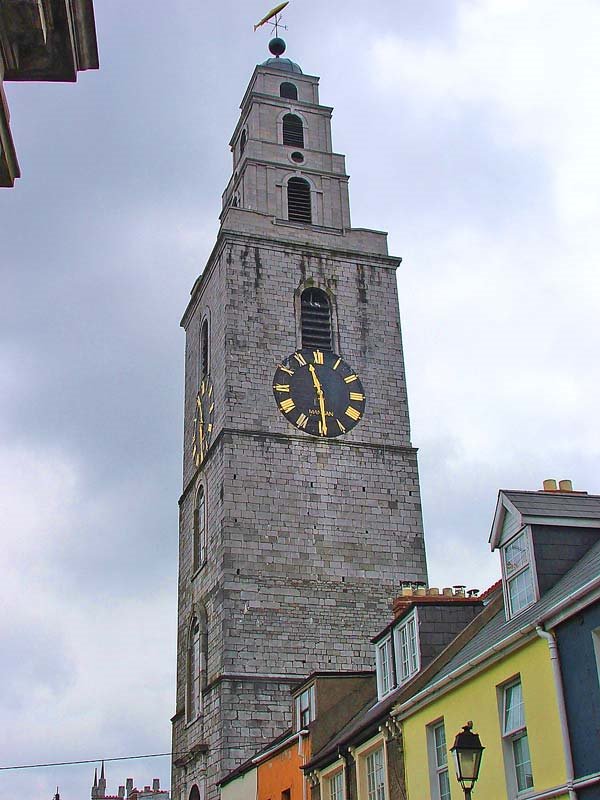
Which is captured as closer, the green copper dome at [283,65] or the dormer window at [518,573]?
the dormer window at [518,573]

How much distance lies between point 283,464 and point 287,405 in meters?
1.95

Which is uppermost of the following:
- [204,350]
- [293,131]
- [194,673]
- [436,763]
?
[293,131]

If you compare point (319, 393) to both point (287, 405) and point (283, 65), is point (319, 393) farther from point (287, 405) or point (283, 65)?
point (283, 65)

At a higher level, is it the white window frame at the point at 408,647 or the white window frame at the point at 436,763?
the white window frame at the point at 408,647

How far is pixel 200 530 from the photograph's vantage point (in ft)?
107

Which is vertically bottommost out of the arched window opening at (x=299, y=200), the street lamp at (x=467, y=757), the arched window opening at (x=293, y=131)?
the street lamp at (x=467, y=757)

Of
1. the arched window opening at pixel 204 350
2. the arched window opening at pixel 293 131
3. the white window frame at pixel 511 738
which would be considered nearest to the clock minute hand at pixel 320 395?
the arched window opening at pixel 204 350

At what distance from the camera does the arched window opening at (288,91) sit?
Answer: 1570 inches

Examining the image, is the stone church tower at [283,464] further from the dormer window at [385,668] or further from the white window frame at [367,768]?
the white window frame at [367,768]

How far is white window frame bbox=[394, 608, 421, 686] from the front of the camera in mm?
16059

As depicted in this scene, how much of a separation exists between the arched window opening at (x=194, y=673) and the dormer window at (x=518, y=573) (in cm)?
1800

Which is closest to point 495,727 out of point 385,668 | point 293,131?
point 385,668

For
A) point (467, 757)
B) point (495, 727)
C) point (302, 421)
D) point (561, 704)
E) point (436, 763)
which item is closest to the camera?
point (467, 757)

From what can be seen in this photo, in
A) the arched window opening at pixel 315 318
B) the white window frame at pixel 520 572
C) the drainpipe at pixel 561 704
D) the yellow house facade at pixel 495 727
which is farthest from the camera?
the arched window opening at pixel 315 318
